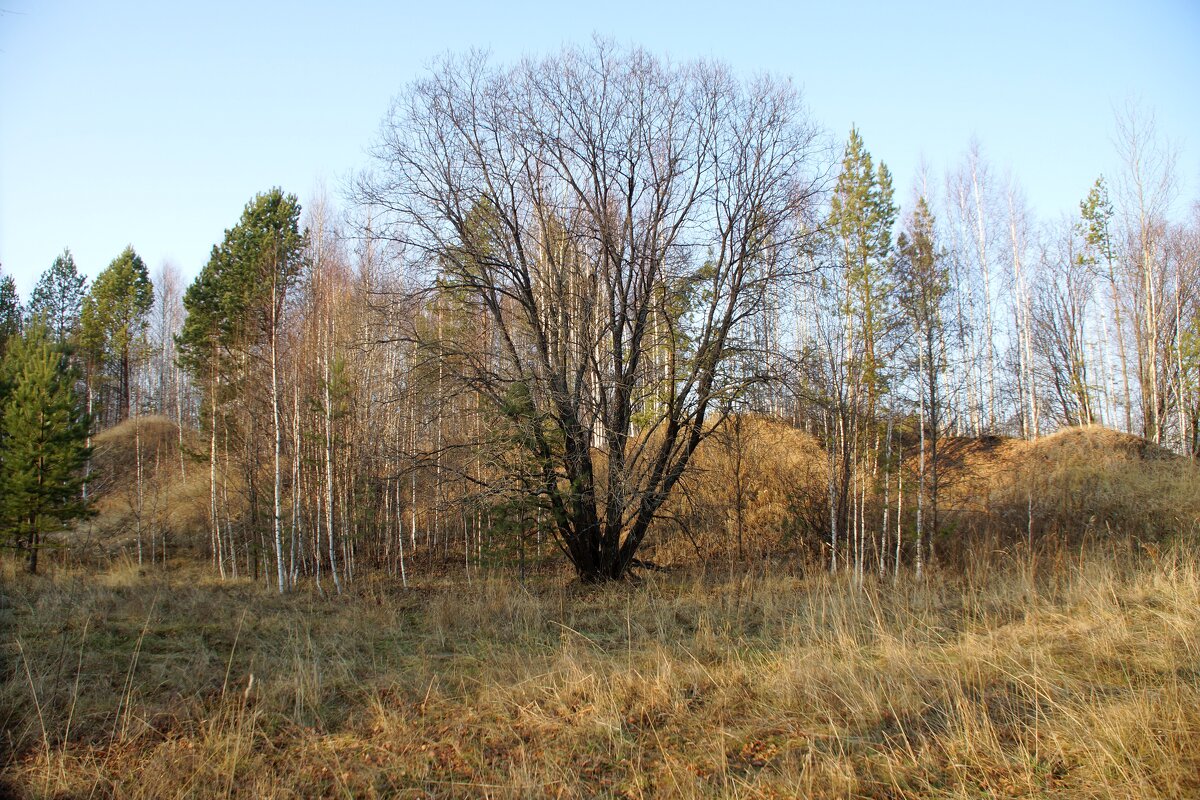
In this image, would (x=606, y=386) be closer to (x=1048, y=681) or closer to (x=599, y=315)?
(x=599, y=315)

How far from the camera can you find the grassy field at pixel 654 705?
12.3 feet

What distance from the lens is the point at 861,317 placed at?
14.5 meters

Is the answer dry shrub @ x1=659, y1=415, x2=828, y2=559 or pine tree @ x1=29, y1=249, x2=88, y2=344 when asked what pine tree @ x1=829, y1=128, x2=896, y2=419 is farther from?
pine tree @ x1=29, y1=249, x2=88, y2=344

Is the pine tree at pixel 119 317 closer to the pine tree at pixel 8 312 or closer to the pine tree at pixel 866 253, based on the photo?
the pine tree at pixel 8 312

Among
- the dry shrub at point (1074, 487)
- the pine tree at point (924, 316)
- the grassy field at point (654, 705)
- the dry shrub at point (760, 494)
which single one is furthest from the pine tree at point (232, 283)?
the dry shrub at point (1074, 487)

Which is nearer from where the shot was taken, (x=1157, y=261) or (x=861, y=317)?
(x=861, y=317)

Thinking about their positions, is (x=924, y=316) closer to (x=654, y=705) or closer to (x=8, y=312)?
(x=654, y=705)

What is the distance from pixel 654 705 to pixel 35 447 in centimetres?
1813

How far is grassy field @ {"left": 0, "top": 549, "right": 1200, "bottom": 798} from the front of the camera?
3758 millimetres

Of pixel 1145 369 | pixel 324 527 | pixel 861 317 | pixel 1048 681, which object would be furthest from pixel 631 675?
pixel 1145 369

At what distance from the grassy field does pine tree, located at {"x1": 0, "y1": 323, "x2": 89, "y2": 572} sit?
1050 centimetres

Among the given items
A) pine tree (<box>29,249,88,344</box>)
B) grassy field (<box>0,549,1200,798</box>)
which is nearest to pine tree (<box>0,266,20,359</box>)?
pine tree (<box>29,249,88,344</box>)

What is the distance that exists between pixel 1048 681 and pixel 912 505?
45.0 ft

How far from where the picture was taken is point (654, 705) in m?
4.96
